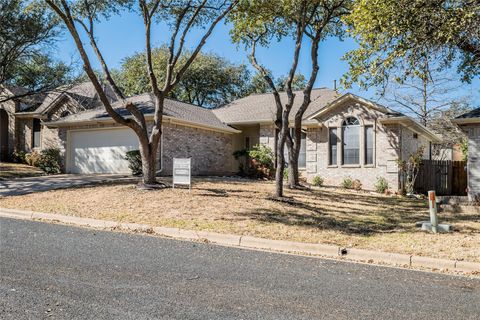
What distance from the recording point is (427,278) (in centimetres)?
601

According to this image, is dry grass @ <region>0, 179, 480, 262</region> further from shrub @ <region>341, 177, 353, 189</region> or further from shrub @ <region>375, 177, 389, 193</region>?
shrub @ <region>341, 177, 353, 189</region>

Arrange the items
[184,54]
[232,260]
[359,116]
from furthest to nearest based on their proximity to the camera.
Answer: [184,54] → [359,116] → [232,260]

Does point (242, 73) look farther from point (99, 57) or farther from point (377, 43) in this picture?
point (377, 43)

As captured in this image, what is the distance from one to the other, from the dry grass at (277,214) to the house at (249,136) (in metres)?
3.96

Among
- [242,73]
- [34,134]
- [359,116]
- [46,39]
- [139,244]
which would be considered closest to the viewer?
[139,244]

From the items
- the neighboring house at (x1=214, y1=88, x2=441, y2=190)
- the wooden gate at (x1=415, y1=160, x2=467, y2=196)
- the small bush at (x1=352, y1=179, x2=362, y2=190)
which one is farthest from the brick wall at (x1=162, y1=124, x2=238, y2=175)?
the wooden gate at (x1=415, y1=160, x2=467, y2=196)

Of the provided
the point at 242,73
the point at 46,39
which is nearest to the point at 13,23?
the point at 46,39

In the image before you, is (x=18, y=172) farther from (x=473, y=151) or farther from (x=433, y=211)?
(x=473, y=151)

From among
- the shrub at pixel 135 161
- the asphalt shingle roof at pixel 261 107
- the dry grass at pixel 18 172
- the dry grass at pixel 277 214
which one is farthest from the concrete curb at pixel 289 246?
the asphalt shingle roof at pixel 261 107

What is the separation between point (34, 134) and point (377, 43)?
82.6 feet

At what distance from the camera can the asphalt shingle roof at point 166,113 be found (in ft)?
68.3

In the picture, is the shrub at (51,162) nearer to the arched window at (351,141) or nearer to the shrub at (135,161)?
the shrub at (135,161)

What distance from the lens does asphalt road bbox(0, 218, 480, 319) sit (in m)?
4.24

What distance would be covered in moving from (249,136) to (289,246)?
16.9 metres
